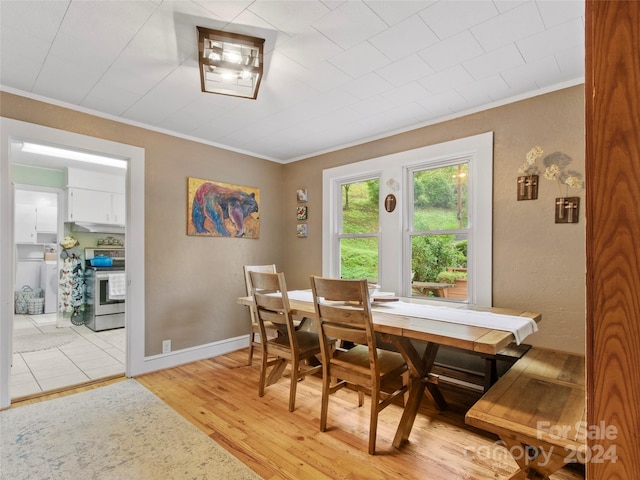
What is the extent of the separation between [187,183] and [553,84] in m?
3.29

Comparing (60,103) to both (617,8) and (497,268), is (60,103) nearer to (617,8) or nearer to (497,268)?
(617,8)

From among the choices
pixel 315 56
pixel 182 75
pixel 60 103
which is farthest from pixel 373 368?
pixel 60 103

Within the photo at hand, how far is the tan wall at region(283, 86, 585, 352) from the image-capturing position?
2.22m

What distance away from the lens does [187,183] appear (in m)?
3.40

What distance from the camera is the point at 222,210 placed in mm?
3676

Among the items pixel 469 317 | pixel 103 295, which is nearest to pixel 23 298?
pixel 103 295

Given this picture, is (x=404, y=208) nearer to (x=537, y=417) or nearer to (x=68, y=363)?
(x=537, y=417)

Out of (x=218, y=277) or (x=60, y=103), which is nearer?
(x=60, y=103)

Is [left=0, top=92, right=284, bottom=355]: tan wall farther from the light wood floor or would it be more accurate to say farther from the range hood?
the range hood

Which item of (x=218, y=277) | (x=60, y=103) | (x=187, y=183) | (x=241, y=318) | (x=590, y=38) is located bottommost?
(x=241, y=318)

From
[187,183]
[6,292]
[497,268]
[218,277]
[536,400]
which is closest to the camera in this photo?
[536,400]

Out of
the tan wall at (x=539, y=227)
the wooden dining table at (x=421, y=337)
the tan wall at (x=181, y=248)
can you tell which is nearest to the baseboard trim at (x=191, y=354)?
the tan wall at (x=181, y=248)

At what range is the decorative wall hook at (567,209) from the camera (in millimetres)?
2215

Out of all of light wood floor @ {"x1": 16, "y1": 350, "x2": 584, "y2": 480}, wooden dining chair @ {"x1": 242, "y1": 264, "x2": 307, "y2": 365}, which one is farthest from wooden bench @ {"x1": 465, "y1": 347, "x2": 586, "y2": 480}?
wooden dining chair @ {"x1": 242, "y1": 264, "x2": 307, "y2": 365}
